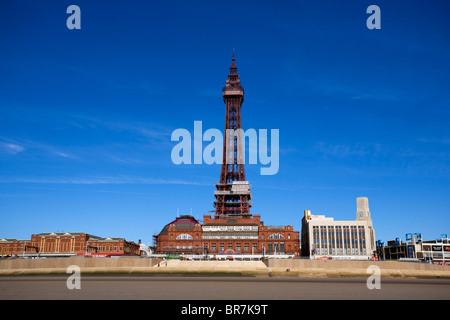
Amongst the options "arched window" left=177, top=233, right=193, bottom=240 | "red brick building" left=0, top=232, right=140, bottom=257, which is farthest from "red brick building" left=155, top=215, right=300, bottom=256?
"red brick building" left=0, top=232, right=140, bottom=257

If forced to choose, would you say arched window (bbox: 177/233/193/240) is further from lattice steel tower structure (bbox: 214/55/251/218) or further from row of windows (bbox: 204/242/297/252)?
lattice steel tower structure (bbox: 214/55/251/218)

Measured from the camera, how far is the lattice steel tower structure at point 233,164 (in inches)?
5704

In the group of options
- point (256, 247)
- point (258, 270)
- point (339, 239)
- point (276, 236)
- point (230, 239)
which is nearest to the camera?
point (258, 270)

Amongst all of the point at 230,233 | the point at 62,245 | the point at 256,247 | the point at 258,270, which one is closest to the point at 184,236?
the point at 230,233

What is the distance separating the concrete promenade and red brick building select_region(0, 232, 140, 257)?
7926cm

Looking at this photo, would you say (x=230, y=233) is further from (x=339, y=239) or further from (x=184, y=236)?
(x=339, y=239)

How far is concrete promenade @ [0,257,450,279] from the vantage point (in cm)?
5778

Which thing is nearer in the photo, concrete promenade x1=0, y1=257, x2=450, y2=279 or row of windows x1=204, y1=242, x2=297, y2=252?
concrete promenade x1=0, y1=257, x2=450, y2=279

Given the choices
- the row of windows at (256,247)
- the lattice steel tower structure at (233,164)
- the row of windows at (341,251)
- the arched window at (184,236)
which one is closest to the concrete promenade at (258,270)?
the row of windows at (256,247)

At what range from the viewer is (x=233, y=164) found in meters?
155

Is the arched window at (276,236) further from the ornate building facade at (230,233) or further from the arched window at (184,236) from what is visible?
the arched window at (184,236)

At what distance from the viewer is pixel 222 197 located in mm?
146500

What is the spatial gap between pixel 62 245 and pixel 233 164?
74839 mm
